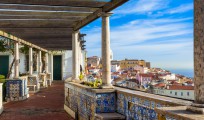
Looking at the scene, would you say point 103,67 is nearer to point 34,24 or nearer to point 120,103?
point 120,103

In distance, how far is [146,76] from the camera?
44344 mm

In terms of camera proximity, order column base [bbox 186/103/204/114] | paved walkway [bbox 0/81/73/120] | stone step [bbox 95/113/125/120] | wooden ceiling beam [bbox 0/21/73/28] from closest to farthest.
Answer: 1. column base [bbox 186/103/204/114]
2. stone step [bbox 95/113/125/120]
3. paved walkway [bbox 0/81/73/120]
4. wooden ceiling beam [bbox 0/21/73/28]

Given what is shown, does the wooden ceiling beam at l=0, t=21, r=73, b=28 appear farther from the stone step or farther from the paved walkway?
the stone step

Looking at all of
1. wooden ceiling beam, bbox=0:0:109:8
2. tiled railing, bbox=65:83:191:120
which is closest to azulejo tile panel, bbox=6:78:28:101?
tiled railing, bbox=65:83:191:120

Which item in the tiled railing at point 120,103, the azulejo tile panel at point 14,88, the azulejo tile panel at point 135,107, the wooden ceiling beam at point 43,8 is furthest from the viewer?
the azulejo tile panel at point 14,88

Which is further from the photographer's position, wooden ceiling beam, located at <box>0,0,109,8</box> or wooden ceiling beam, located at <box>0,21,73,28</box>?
wooden ceiling beam, located at <box>0,21,73,28</box>

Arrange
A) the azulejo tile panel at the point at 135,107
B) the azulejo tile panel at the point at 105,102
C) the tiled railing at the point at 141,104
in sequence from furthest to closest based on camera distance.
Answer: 1. the azulejo tile panel at the point at 105,102
2. the azulejo tile panel at the point at 135,107
3. the tiled railing at the point at 141,104

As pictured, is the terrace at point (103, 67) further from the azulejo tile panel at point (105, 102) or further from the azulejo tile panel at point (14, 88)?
the azulejo tile panel at point (14, 88)

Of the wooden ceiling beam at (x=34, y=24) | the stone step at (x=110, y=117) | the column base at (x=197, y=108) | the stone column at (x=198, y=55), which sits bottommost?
the stone step at (x=110, y=117)

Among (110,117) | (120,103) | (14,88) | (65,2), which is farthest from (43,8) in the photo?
(14,88)

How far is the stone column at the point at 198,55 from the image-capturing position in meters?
3.08

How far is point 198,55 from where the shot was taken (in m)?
3.13

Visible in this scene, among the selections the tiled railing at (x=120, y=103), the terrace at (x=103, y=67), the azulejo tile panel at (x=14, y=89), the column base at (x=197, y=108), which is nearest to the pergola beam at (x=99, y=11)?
the terrace at (x=103, y=67)

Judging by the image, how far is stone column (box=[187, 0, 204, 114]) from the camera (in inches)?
121
